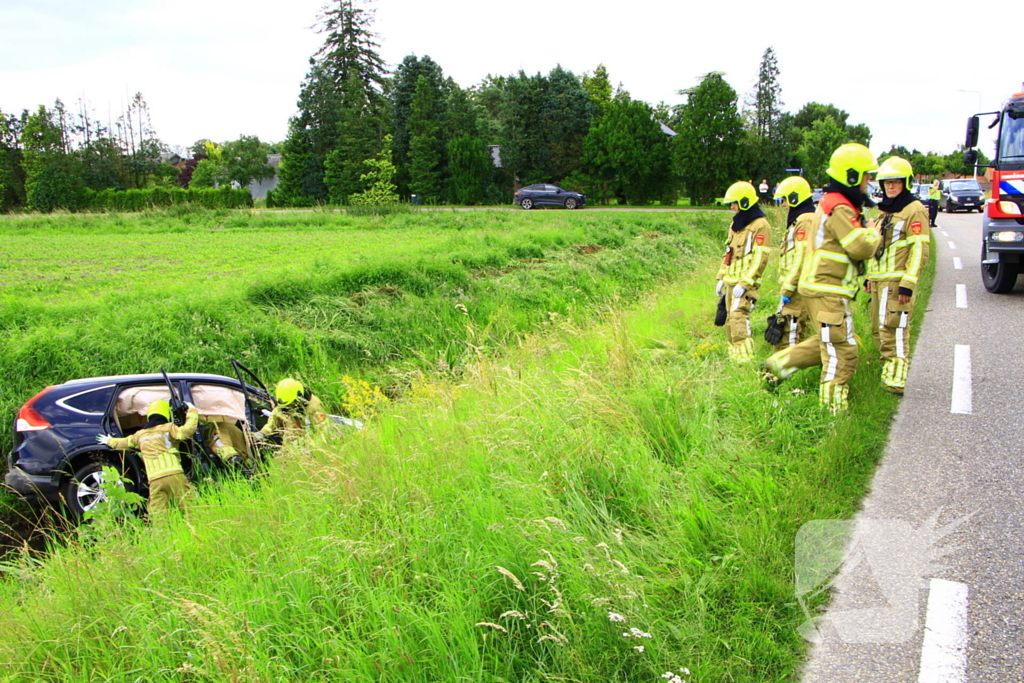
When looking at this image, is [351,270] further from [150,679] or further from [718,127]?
[718,127]

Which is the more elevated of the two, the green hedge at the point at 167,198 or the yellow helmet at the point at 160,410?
the green hedge at the point at 167,198

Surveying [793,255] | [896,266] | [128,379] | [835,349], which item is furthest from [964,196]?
[128,379]

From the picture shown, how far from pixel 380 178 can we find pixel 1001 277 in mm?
39542

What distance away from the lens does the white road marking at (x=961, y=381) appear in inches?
233

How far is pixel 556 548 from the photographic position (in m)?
3.26

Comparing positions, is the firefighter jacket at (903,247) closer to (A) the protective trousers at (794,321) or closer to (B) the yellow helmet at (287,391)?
(A) the protective trousers at (794,321)

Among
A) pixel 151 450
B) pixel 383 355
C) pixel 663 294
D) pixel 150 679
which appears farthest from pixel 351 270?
pixel 150 679

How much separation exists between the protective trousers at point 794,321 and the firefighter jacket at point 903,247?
2.71 feet

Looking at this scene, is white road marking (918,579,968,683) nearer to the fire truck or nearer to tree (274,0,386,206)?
the fire truck

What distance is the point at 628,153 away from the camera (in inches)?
1694

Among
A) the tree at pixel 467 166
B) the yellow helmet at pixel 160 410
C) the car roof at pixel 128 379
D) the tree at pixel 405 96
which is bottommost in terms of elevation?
the yellow helmet at pixel 160 410

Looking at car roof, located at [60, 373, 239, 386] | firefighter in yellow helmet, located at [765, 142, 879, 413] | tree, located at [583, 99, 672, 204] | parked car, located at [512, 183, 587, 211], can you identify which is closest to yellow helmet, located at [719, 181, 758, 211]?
firefighter in yellow helmet, located at [765, 142, 879, 413]

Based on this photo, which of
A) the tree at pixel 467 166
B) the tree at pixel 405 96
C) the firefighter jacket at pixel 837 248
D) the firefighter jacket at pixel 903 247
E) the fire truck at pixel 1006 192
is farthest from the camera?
the tree at pixel 405 96

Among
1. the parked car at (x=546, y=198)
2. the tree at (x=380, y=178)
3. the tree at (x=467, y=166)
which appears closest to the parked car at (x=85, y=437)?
the parked car at (x=546, y=198)
